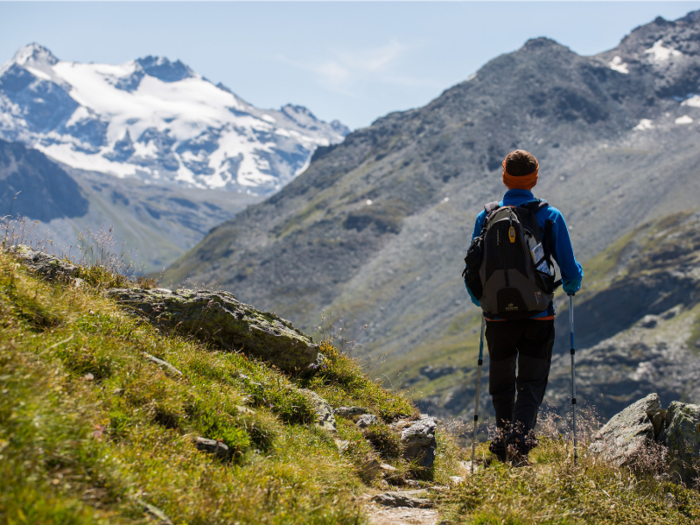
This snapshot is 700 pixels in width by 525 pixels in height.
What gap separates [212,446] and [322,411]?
206 cm

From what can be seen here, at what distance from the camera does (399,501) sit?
5.36 meters

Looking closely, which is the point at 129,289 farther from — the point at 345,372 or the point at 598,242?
the point at 598,242

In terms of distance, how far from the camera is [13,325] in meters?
4.57

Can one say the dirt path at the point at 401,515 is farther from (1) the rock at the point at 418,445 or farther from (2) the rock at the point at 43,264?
(2) the rock at the point at 43,264

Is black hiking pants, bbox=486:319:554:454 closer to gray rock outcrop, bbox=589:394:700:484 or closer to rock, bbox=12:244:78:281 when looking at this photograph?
gray rock outcrop, bbox=589:394:700:484

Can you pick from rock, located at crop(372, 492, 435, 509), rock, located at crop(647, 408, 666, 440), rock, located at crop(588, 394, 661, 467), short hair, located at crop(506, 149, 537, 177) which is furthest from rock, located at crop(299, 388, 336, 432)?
rock, located at crop(647, 408, 666, 440)

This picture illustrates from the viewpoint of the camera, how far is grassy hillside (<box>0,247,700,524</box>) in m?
3.24

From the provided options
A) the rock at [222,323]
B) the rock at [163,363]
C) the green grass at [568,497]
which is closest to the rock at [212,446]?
the rock at [163,363]

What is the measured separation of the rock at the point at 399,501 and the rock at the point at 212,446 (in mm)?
1664

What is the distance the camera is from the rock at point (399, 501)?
5.29 metres

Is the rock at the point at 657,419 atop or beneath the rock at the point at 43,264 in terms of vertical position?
beneath

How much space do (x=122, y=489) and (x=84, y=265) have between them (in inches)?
187

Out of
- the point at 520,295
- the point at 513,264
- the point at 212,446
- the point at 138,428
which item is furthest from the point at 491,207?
the point at 138,428

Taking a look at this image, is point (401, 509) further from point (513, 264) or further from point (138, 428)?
point (513, 264)
